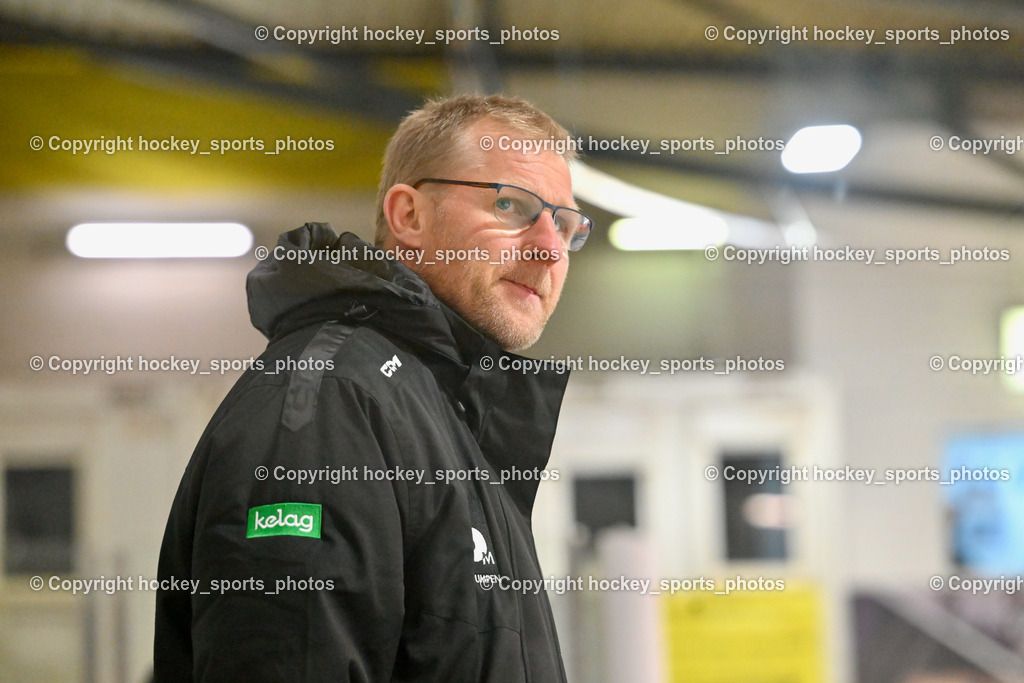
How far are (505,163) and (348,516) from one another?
0.39m

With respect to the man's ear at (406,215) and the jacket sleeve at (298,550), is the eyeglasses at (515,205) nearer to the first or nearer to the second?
the man's ear at (406,215)

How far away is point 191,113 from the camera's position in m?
1.37

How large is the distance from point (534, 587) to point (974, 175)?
1.34 metres

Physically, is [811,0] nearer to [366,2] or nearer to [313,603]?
[366,2]

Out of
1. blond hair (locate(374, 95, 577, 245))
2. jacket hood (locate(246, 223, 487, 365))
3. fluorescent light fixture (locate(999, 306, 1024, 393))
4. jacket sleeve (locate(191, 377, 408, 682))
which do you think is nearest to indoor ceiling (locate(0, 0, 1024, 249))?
fluorescent light fixture (locate(999, 306, 1024, 393))

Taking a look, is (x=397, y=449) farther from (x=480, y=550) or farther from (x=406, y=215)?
(x=406, y=215)

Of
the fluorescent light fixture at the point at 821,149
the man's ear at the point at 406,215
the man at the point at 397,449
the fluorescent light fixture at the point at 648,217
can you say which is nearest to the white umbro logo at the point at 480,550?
the man at the point at 397,449

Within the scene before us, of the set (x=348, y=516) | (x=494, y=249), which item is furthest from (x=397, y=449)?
(x=494, y=249)

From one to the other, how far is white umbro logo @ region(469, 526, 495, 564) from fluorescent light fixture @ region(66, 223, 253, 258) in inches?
36.4

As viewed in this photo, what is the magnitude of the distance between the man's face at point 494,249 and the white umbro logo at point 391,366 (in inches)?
5.4

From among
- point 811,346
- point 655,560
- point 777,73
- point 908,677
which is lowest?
point 908,677

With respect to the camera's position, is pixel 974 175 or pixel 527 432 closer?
pixel 527 432

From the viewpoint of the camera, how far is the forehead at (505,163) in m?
0.81

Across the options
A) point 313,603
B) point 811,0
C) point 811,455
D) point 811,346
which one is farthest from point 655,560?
point 313,603
